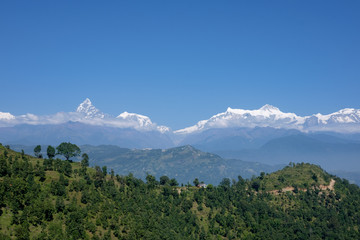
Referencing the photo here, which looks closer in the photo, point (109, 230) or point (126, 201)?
point (109, 230)

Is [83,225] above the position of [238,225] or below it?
above

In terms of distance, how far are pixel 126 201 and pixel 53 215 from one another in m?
47.8

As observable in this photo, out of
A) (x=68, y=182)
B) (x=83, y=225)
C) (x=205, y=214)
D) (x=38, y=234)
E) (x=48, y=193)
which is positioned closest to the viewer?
(x=38, y=234)

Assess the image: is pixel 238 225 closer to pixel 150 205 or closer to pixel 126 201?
pixel 150 205

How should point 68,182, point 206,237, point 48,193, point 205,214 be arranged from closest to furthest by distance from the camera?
point 48,193, point 68,182, point 206,237, point 205,214

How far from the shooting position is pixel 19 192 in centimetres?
12525

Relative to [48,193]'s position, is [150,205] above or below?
below

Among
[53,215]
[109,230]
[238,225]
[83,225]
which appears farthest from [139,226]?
[238,225]

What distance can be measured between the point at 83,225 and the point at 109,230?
12.6 m

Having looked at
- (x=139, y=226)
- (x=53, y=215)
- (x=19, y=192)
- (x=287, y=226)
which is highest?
(x=19, y=192)

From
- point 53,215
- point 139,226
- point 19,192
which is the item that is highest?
point 19,192

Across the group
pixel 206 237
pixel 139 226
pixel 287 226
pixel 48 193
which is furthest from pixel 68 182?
pixel 287 226

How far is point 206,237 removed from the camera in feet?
556

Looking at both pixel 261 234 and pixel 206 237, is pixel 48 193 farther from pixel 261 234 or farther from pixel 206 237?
pixel 261 234
